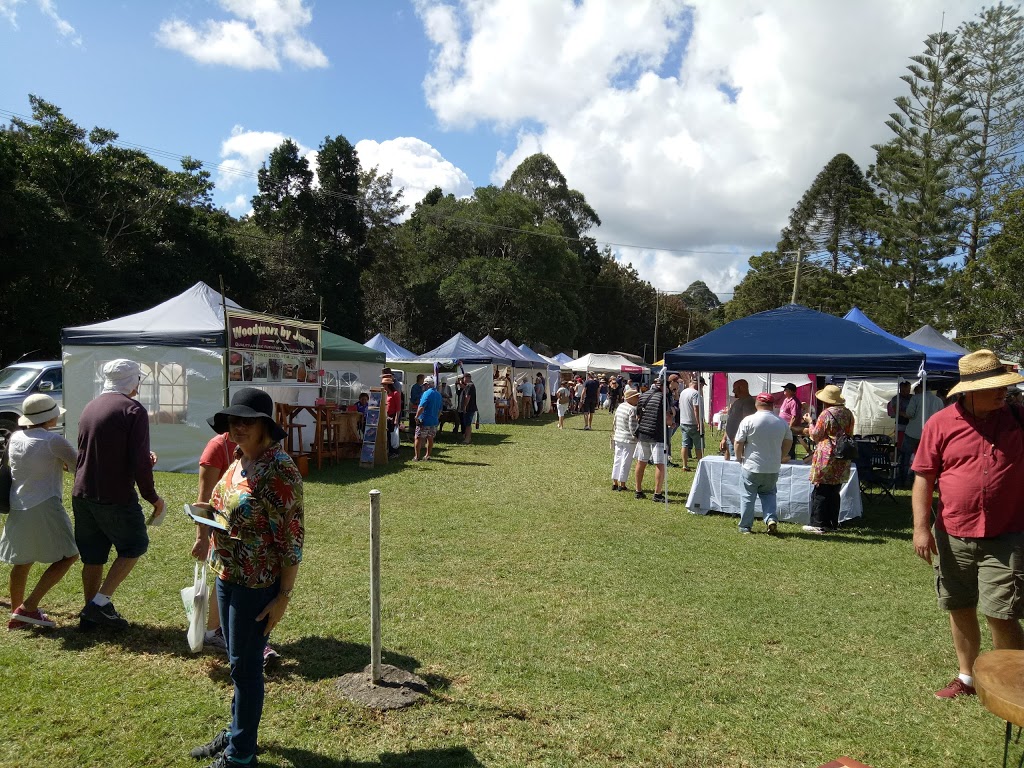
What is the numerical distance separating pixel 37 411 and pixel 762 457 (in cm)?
697

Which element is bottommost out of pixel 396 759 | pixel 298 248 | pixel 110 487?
pixel 396 759

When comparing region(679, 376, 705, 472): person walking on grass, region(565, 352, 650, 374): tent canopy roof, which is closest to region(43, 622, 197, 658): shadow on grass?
region(679, 376, 705, 472): person walking on grass

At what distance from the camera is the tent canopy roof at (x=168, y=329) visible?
430 inches

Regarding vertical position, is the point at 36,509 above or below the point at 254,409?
below

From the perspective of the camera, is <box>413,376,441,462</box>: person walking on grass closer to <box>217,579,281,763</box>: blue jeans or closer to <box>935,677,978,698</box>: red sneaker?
<box>935,677,978,698</box>: red sneaker

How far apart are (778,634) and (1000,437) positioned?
2.12m

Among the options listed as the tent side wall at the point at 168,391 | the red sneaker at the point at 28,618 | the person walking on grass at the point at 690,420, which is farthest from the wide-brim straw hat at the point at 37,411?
the person walking on grass at the point at 690,420

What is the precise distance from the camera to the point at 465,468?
513 inches

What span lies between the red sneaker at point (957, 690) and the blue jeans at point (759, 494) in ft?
13.5

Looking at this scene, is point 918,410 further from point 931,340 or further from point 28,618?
point 28,618

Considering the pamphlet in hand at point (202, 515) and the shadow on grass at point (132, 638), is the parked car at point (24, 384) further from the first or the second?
the pamphlet in hand at point (202, 515)

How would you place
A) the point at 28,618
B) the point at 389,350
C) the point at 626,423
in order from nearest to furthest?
the point at 28,618
the point at 626,423
the point at 389,350

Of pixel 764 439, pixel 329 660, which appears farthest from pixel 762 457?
pixel 329 660

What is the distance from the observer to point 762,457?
8000 millimetres
